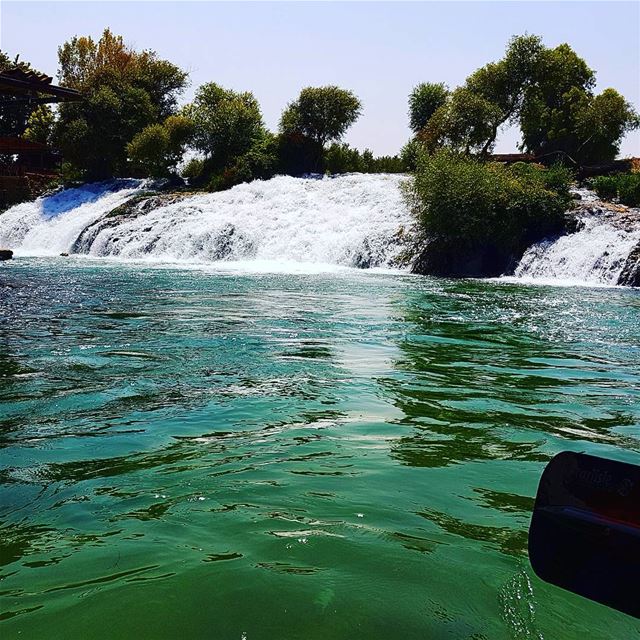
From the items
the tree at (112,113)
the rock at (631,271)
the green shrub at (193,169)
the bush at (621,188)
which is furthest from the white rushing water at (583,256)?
the tree at (112,113)

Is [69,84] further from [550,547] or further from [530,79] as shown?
[550,547]

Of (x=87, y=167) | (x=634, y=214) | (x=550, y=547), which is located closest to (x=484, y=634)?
(x=550, y=547)

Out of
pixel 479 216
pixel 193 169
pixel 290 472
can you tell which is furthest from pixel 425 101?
pixel 290 472

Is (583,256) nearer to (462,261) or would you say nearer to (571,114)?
(462,261)

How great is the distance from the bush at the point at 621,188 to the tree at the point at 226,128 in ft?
70.1

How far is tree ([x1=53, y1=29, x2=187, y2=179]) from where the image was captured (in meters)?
45.5

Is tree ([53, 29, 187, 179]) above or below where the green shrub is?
above

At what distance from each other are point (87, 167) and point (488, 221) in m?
32.9

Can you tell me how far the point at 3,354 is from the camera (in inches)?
311

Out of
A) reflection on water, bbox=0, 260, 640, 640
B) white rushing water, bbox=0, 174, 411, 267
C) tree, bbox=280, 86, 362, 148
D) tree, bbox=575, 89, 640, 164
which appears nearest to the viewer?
reflection on water, bbox=0, 260, 640, 640

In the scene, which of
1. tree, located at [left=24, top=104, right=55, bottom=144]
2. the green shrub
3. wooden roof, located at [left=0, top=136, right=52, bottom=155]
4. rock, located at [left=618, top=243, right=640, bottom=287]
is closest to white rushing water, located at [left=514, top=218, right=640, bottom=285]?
rock, located at [left=618, top=243, right=640, bottom=287]

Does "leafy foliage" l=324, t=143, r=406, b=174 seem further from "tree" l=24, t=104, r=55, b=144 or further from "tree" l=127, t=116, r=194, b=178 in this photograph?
"tree" l=24, t=104, r=55, b=144

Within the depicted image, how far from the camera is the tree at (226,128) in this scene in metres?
41.6

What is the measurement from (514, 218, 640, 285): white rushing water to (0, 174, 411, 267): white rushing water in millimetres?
4949
